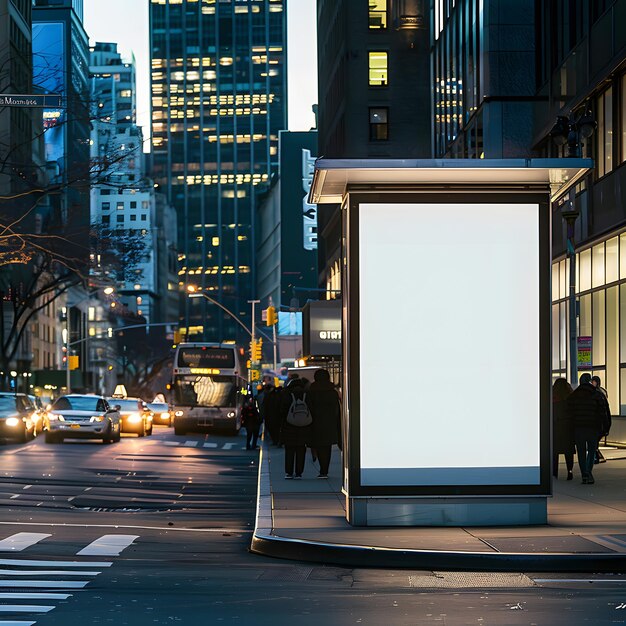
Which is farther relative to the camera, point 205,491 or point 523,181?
point 205,491

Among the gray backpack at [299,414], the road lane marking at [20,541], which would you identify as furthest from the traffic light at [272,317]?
the road lane marking at [20,541]

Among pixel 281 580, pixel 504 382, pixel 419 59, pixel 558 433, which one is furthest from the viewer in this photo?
pixel 419 59

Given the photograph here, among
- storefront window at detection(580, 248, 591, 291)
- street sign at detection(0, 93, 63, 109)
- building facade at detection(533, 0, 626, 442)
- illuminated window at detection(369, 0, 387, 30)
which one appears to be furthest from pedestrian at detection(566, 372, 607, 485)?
illuminated window at detection(369, 0, 387, 30)

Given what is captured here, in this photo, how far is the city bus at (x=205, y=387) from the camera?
58.5 m

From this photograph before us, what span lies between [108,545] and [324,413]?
31.0 ft

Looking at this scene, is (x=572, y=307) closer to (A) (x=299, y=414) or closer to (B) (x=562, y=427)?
(B) (x=562, y=427)

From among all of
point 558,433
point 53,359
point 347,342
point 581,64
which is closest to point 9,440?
point 581,64

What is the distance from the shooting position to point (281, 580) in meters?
12.1

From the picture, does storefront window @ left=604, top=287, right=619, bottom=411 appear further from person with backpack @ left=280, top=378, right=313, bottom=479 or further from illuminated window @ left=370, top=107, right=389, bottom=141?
illuminated window @ left=370, top=107, right=389, bottom=141

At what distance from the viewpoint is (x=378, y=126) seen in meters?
89.6

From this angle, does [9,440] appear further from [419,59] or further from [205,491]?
[419,59]

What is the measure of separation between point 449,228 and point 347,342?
1666 millimetres

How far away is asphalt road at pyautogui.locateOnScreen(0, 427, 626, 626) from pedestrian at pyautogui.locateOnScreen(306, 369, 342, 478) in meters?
3.54

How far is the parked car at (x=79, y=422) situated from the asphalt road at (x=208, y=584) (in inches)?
1000
